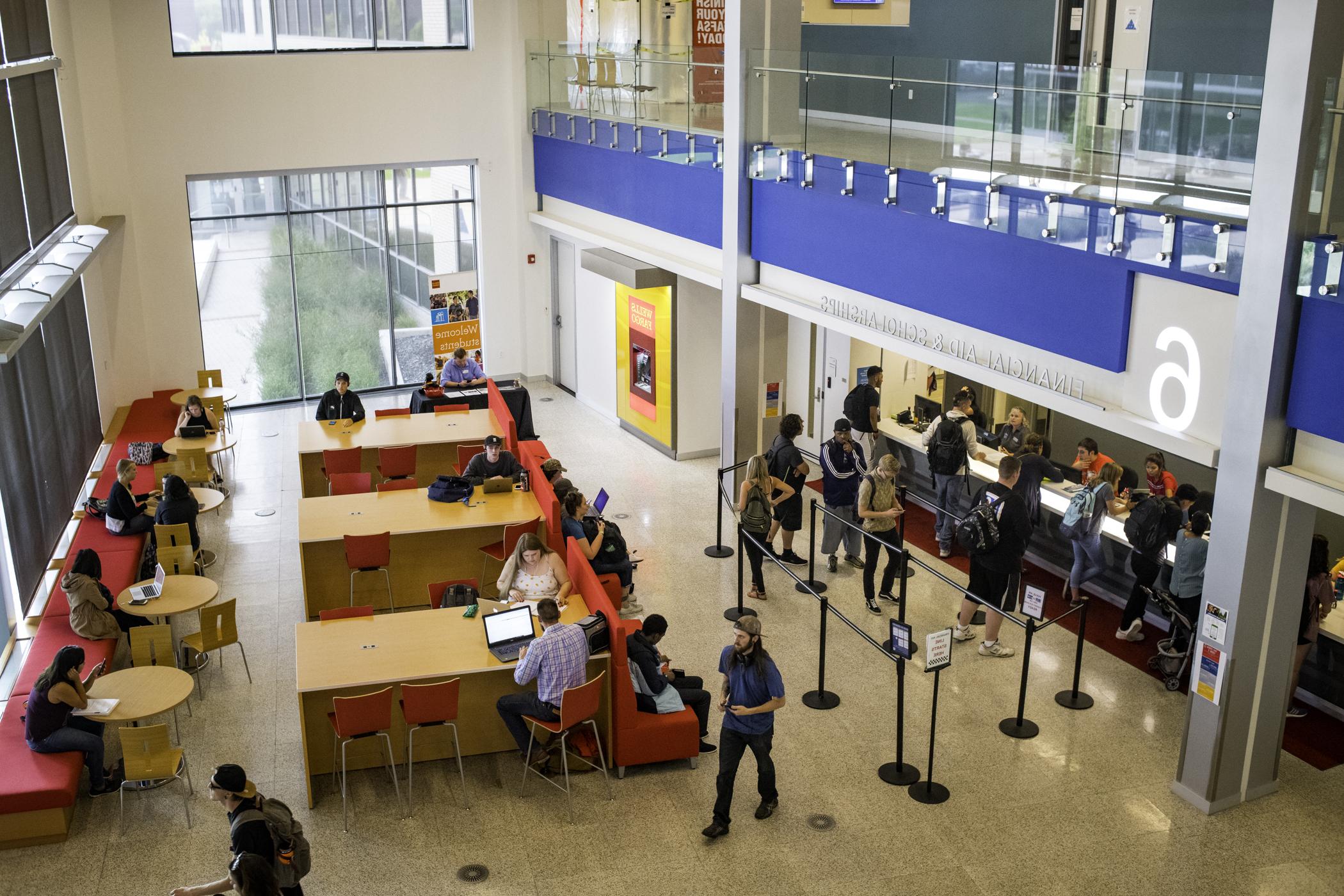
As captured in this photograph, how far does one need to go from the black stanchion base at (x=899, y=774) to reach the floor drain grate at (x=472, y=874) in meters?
2.57

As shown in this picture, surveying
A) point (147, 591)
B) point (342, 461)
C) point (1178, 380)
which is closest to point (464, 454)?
point (342, 461)

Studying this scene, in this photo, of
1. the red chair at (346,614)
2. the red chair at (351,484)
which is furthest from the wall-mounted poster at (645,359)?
the red chair at (346,614)

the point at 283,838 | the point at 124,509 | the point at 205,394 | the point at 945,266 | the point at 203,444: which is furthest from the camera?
the point at 205,394

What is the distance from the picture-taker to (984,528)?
8641 mm

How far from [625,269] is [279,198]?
211 inches

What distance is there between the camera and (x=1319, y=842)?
6.92 metres

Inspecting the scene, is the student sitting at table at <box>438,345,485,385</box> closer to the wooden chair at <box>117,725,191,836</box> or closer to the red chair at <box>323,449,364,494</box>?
the red chair at <box>323,449,364,494</box>

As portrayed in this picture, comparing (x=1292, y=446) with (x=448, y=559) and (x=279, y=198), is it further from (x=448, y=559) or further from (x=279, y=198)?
(x=279, y=198)

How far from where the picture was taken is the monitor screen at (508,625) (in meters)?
7.69

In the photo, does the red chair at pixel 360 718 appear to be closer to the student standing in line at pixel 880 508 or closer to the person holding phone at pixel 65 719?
the person holding phone at pixel 65 719

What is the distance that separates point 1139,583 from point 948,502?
2.32m

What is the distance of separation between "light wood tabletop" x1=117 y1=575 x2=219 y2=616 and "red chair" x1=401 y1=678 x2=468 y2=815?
2278 millimetres

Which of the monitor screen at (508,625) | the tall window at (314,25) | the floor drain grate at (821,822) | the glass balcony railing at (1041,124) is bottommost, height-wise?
the floor drain grate at (821,822)

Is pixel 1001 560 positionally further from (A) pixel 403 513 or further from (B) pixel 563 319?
(B) pixel 563 319
